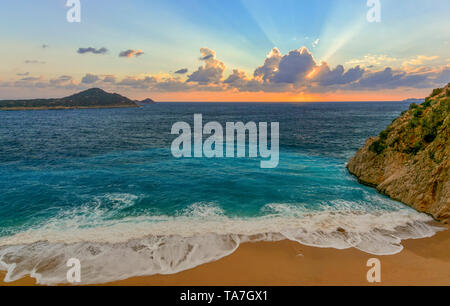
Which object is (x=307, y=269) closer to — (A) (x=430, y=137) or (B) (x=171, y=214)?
(B) (x=171, y=214)

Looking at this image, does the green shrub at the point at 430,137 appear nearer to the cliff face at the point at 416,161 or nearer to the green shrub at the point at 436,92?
the cliff face at the point at 416,161

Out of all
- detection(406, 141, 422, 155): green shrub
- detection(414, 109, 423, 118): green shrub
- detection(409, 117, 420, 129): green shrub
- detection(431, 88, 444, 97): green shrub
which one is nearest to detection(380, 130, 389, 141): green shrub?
detection(409, 117, 420, 129): green shrub

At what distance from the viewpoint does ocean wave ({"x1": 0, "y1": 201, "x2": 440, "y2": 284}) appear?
437 inches

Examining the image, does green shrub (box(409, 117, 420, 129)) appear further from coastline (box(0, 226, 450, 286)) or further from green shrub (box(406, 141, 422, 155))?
coastline (box(0, 226, 450, 286))

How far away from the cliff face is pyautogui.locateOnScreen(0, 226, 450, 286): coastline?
469cm

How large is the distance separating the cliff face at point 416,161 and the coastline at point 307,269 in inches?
185

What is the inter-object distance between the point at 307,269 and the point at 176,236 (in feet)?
24.2

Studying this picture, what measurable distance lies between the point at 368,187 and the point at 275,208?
10.6 m

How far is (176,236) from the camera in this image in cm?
1364

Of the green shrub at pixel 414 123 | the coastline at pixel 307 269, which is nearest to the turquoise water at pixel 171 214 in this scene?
the coastline at pixel 307 269

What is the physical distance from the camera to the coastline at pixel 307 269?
32.4 feet

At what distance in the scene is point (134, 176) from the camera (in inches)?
958

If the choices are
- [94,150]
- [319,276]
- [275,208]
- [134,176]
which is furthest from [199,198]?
[94,150]
